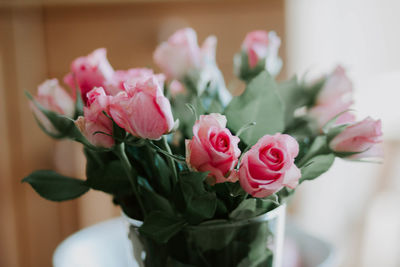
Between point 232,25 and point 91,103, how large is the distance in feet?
2.62

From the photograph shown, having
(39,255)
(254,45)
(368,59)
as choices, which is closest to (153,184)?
(254,45)

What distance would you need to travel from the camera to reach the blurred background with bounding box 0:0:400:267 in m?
1.00

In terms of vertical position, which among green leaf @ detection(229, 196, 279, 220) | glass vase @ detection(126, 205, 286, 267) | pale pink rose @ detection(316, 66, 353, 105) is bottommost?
glass vase @ detection(126, 205, 286, 267)

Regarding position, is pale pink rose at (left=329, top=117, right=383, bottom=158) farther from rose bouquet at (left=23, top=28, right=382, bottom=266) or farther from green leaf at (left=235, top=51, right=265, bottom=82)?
green leaf at (left=235, top=51, right=265, bottom=82)

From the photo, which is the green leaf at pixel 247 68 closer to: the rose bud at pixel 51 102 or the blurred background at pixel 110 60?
the rose bud at pixel 51 102

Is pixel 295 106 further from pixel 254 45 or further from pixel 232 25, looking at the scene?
pixel 232 25

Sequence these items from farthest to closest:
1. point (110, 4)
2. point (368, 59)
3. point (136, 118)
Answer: point (368, 59)
point (110, 4)
point (136, 118)

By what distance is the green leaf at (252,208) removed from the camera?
0.91 feet

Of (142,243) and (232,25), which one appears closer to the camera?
(142,243)

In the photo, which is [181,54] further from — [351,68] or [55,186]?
[351,68]

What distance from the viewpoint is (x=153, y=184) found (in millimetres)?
328

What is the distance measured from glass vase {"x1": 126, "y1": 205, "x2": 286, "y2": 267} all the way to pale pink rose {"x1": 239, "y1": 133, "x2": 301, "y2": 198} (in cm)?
5

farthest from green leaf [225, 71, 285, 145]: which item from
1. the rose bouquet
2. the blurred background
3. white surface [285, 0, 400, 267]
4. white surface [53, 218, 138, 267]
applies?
white surface [285, 0, 400, 267]

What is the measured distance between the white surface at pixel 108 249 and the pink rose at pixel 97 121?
96mm
